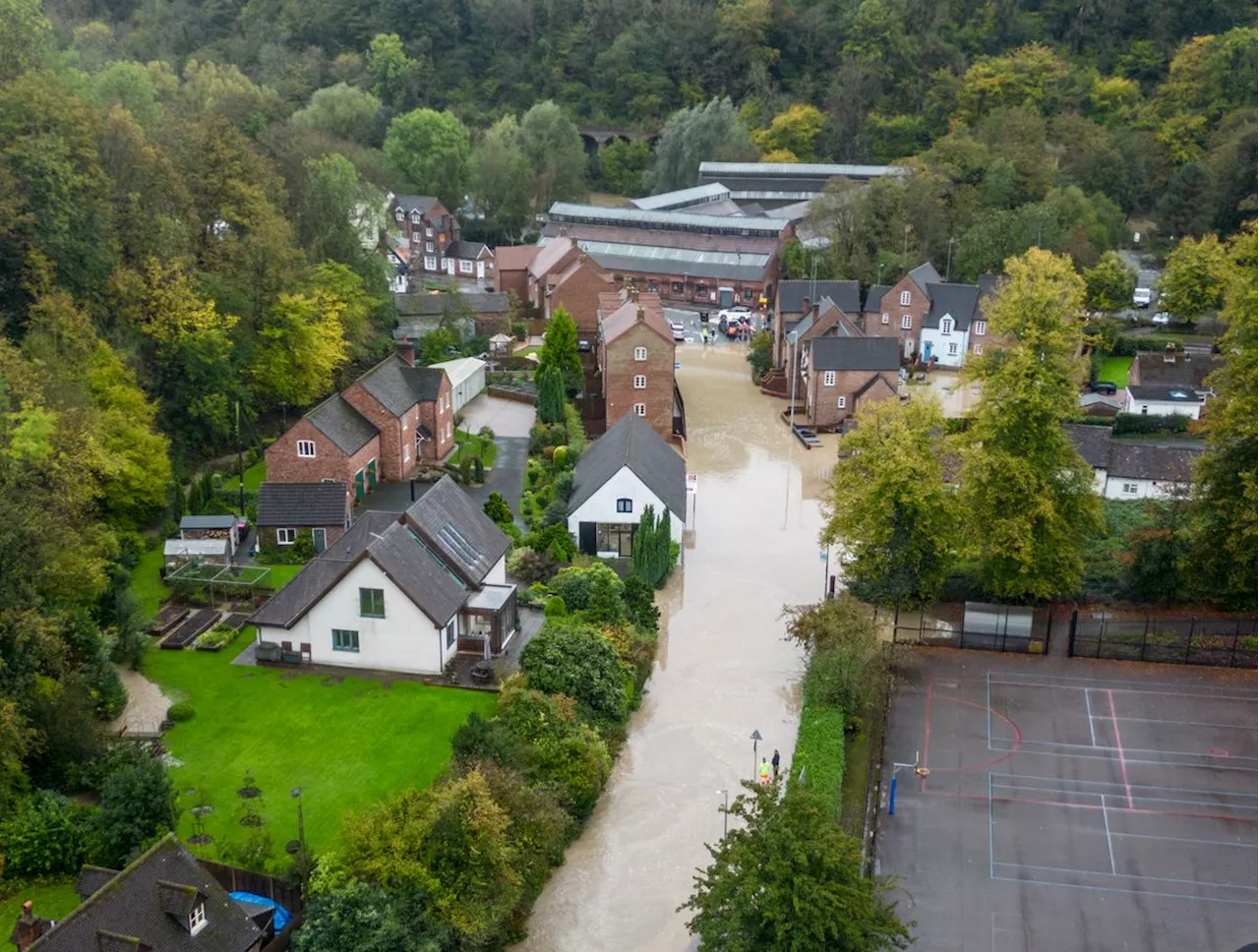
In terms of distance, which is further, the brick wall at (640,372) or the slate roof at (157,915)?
the brick wall at (640,372)

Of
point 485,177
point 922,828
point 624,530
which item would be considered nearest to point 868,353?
point 624,530

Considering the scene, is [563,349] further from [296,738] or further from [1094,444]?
[296,738]

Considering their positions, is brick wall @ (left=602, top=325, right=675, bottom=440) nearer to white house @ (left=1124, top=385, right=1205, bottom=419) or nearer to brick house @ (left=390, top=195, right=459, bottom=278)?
white house @ (left=1124, top=385, right=1205, bottom=419)

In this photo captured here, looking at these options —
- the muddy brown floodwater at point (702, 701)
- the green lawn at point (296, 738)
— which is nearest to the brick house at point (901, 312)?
the muddy brown floodwater at point (702, 701)

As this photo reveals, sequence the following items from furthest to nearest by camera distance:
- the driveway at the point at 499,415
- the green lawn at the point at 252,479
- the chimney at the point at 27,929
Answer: the driveway at the point at 499,415 → the green lawn at the point at 252,479 → the chimney at the point at 27,929

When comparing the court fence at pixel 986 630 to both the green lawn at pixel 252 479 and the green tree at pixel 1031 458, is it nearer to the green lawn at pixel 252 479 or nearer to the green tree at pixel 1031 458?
the green tree at pixel 1031 458

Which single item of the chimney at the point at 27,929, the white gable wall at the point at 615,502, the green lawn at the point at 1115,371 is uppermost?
the chimney at the point at 27,929

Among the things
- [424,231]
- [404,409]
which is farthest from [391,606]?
[424,231]

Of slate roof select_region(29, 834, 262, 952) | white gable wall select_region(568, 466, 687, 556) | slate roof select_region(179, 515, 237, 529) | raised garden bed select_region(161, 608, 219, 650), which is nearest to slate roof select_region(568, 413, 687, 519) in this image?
white gable wall select_region(568, 466, 687, 556)
